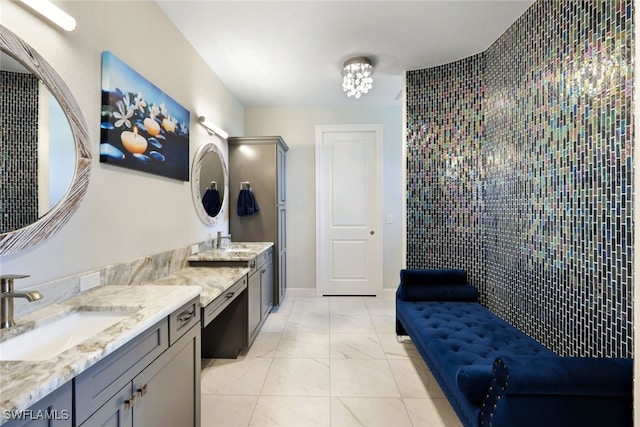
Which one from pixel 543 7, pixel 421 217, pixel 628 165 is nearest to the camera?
pixel 628 165

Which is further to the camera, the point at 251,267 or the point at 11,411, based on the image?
the point at 251,267

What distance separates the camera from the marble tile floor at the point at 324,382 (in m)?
1.76

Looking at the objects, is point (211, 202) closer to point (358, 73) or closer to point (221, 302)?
point (221, 302)

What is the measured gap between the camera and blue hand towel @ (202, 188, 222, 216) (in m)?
2.85

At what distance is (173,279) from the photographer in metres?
2.00

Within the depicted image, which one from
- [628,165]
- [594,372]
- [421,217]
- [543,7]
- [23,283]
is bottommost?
[594,372]

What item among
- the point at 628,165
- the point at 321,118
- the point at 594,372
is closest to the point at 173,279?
the point at 594,372

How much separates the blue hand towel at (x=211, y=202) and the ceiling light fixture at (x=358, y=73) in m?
1.73

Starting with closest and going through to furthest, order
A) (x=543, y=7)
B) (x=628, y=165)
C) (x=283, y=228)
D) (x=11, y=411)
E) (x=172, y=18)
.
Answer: (x=11, y=411) < (x=628, y=165) < (x=543, y=7) < (x=172, y=18) < (x=283, y=228)

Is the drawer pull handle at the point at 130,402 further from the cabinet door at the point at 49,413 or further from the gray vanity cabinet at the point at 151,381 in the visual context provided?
the cabinet door at the point at 49,413

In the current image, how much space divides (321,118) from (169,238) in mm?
2729

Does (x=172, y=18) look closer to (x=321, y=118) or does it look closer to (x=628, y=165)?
(x=321, y=118)

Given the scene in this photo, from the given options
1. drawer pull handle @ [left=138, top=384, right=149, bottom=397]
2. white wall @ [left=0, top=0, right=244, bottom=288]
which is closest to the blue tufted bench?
drawer pull handle @ [left=138, top=384, right=149, bottom=397]

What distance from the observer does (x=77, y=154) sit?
1.40 metres
